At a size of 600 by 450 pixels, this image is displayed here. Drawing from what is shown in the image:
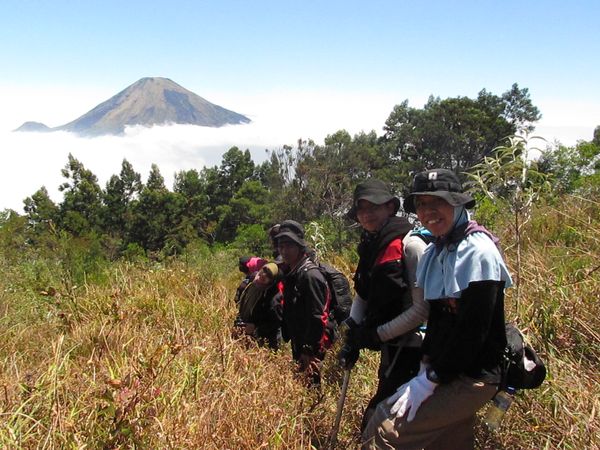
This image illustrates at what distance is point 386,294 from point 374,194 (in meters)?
0.56

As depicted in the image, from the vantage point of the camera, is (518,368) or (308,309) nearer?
(518,368)

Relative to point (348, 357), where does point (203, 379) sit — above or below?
below

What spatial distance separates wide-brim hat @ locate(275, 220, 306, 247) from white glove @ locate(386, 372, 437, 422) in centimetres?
153

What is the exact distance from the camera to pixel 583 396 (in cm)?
258

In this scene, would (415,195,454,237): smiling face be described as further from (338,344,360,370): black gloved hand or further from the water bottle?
(338,344,360,370): black gloved hand

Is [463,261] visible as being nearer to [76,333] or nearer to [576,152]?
[76,333]

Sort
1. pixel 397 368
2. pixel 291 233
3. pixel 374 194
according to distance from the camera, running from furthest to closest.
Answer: pixel 291 233 → pixel 374 194 → pixel 397 368

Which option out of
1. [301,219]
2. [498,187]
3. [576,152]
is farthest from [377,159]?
[498,187]

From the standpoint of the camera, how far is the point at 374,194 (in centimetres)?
260

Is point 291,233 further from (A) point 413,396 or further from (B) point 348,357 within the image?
(A) point 413,396

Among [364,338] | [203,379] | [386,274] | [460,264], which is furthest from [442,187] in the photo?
[203,379]

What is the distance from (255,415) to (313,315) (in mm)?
892

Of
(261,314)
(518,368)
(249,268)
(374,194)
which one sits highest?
(374,194)

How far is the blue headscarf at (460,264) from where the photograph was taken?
5.95ft
